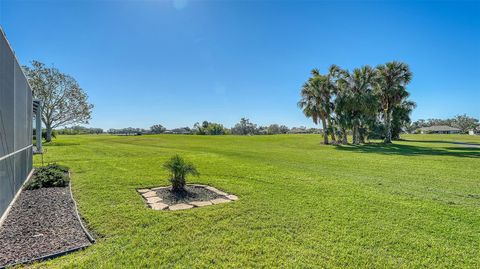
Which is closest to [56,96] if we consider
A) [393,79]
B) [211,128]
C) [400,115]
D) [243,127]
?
[393,79]

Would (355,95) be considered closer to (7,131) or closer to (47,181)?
(47,181)

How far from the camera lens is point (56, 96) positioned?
25406 millimetres

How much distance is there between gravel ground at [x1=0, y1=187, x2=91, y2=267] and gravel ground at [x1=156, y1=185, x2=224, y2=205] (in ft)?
5.33

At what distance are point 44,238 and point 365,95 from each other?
26.9 meters

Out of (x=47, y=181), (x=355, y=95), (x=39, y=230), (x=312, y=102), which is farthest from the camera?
(x=312, y=102)

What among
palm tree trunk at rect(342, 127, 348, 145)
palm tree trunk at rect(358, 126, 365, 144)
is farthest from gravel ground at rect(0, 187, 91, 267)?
palm tree trunk at rect(358, 126, 365, 144)

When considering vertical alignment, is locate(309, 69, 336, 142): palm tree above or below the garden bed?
above

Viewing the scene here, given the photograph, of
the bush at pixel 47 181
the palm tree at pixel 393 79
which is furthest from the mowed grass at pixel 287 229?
the palm tree at pixel 393 79

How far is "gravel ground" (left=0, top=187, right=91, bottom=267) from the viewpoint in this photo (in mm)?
2711

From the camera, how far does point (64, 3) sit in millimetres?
A: 8062

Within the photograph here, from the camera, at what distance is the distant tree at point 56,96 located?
2394cm

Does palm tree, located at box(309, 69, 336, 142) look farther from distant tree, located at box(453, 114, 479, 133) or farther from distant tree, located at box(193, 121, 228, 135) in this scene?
distant tree, located at box(453, 114, 479, 133)

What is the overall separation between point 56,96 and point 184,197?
28735mm

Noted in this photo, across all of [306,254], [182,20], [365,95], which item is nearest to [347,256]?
[306,254]
